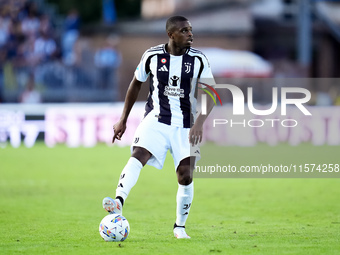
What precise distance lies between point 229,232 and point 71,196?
4.70 metres

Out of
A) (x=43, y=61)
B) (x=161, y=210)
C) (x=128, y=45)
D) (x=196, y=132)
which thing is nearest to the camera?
(x=196, y=132)

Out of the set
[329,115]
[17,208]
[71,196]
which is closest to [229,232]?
[17,208]

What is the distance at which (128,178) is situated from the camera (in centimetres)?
816

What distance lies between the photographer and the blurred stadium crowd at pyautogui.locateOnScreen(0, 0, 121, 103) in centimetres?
2628

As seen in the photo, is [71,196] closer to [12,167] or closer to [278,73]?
[12,167]

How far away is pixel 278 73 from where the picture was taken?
3106 cm

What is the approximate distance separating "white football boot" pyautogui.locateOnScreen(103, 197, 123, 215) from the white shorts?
699 mm

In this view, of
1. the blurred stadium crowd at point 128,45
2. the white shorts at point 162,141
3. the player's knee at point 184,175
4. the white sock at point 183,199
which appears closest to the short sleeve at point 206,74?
the white shorts at point 162,141

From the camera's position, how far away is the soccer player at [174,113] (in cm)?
835

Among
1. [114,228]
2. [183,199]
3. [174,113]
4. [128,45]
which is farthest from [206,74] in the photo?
[128,45]

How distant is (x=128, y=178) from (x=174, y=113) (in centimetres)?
90

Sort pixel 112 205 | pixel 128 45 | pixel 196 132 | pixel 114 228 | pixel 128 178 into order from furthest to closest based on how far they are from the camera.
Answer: pixel 128 45
pixel 196 132
pixel 128 178
pixel 114 228
pixel 112 205

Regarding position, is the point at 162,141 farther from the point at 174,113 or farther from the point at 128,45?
the point at 128,45

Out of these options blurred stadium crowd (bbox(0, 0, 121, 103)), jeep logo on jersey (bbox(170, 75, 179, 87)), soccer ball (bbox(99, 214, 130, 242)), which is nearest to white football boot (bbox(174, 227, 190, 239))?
soccer ball (bbox(99, 214, 130, 242))
